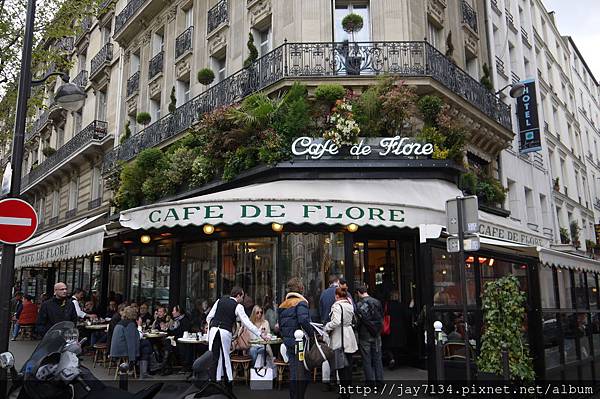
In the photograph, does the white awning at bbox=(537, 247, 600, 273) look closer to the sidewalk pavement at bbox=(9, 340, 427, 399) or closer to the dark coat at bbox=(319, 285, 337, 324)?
the sidewalk pavement at bbox=(9, 340, 427, 399)

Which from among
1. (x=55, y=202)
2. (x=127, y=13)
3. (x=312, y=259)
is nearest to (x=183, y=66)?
(x=127, y=13)

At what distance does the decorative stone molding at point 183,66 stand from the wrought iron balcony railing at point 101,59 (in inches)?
278

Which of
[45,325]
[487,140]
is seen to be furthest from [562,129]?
[45,325]

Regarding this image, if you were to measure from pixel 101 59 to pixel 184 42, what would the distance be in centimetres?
820

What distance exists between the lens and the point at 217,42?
1525 cm

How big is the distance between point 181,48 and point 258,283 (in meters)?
9.63

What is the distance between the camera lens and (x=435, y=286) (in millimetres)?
7680

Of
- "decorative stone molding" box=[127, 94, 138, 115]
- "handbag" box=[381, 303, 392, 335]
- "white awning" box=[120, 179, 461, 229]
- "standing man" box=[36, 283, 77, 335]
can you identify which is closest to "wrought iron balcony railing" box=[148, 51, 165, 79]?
"decorative stone molding" box=[127, 94, 138, 115]

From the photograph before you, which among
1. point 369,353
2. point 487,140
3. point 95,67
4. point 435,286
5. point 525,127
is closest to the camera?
point 435,286

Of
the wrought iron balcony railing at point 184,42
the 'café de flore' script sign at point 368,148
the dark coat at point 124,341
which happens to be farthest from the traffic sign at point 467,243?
the wrought iron balcony railing at point 184,42

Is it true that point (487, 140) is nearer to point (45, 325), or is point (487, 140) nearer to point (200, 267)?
point (200, 267)

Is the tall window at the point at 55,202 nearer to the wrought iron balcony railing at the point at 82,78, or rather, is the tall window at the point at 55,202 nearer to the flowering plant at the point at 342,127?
the wrought iron balcony railing at the point at 82,78

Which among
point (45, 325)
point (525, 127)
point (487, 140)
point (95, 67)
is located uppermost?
point (95, 67)

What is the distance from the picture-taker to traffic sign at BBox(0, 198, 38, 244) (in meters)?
6.21
